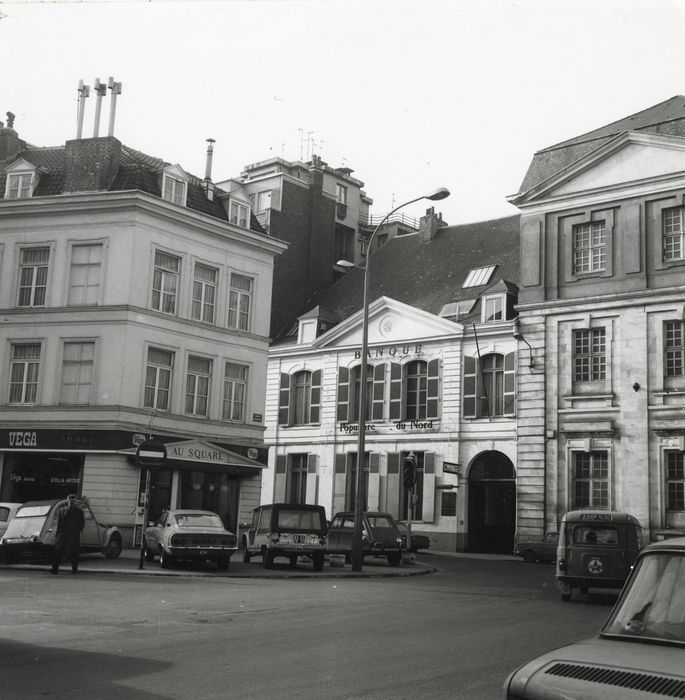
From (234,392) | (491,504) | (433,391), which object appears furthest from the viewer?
(433,391)

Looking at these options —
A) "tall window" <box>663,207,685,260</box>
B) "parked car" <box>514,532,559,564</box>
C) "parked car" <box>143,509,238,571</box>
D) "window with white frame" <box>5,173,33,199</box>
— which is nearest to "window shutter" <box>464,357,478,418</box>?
"parked car" <box>514,532,559,564</box>

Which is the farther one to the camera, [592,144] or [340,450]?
[340,450]

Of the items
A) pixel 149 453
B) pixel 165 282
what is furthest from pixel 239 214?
pixel 149 453

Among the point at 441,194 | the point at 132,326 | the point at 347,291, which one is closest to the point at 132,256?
the point at 132,326

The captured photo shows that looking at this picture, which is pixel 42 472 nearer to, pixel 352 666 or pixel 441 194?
pixel 441 194

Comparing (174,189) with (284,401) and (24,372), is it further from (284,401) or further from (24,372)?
(284,401)

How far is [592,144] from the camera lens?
37406mm

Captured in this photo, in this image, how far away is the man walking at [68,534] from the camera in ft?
66.0

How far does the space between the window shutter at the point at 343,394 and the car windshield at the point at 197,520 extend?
21526 mm

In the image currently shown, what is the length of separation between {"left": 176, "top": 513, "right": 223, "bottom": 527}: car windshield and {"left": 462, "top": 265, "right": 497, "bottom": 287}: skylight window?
23.3 metres

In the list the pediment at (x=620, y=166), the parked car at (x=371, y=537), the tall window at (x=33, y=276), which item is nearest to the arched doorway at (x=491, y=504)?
the pediment at (x=620, y=166)

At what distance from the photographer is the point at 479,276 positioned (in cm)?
4412

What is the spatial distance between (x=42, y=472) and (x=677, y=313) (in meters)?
22.7

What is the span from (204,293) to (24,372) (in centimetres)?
672
